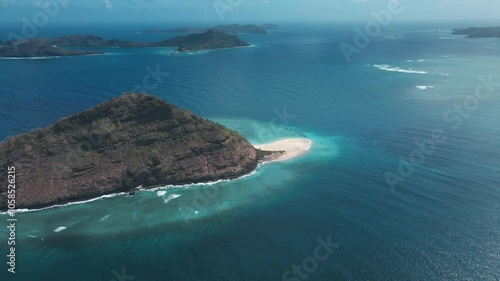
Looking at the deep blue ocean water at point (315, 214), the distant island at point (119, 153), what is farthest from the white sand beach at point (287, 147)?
the distant island at point (119, 153)

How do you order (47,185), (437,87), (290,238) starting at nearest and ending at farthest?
(290,238)
(47,185)
(437,87)

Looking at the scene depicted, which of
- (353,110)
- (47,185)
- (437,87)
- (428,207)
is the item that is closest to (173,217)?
(47,185)

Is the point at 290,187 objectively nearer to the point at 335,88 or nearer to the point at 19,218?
the point at 19,218

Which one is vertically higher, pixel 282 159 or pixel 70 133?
pixel 70 133

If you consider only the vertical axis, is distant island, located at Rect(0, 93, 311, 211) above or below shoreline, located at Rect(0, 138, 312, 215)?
above

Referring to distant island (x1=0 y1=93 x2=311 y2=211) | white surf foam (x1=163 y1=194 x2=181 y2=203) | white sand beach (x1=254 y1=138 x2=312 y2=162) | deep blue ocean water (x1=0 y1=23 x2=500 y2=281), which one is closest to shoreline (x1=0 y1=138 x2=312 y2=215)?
white sand beach (x1=254 y1=138 x2=312 y2=162)

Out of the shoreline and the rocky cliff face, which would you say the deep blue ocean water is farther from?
the rocky cliff face

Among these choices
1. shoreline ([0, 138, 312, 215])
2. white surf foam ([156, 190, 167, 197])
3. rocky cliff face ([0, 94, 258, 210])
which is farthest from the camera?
white surf foam ([156, 190, 167, 197])
